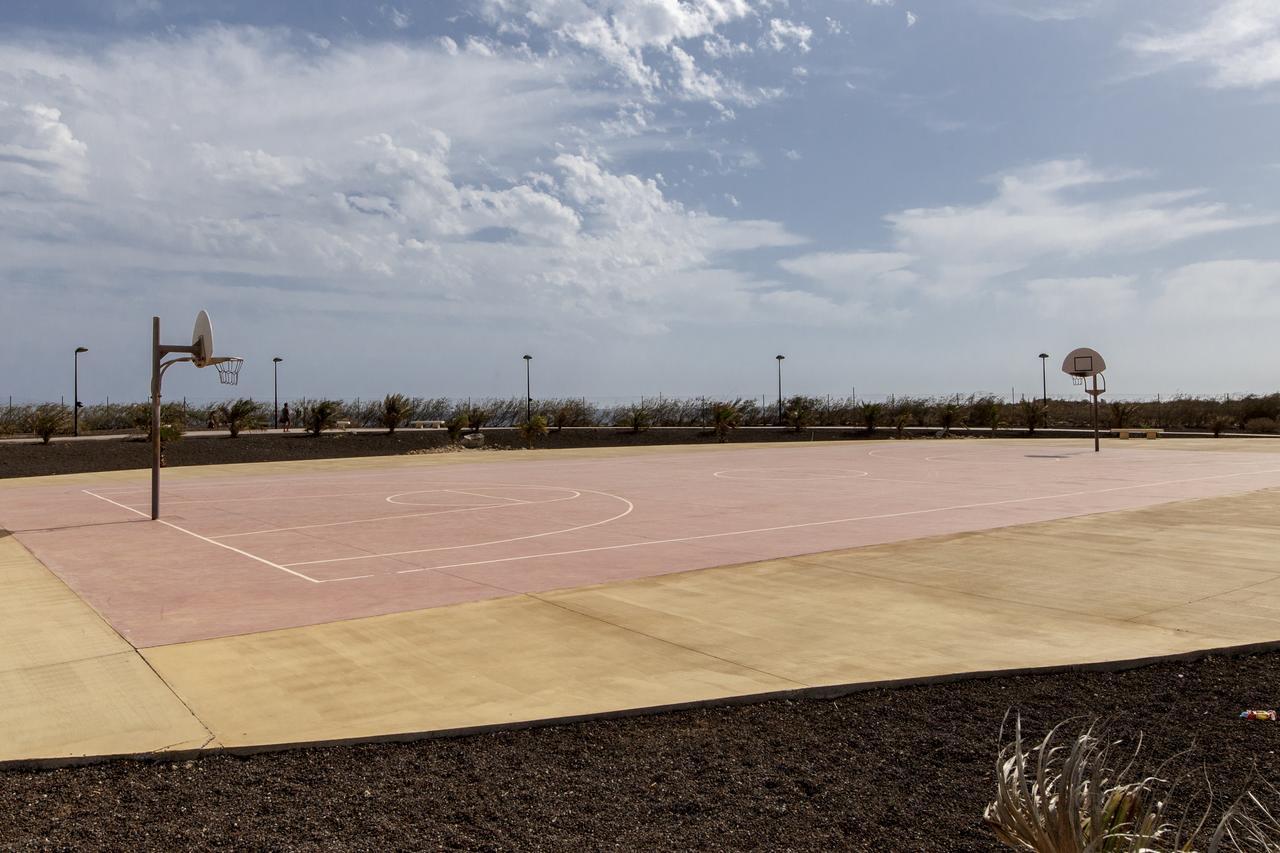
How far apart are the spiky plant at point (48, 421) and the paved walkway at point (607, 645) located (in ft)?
88.5

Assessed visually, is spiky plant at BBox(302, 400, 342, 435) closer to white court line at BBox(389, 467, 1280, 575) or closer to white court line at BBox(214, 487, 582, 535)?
white court line at BBox(214, 487, 582, 535)

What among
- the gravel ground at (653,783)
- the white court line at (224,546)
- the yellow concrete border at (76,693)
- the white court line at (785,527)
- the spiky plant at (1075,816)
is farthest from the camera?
the white court line at (785,527)

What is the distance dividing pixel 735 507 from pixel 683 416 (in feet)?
130

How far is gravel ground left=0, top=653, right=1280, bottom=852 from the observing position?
390cm

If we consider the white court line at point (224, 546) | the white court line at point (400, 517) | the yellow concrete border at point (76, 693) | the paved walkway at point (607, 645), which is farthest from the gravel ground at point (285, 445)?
the yellow concrete border at point (76, 693)

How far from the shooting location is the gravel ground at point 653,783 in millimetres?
3898

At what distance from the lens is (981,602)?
27.0 feet

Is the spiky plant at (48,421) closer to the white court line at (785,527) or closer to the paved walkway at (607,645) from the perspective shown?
the paved walkway at (607,645)

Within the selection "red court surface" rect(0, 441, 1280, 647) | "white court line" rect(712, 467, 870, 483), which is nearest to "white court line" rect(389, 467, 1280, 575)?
"red court surface" rect(0, 441, 1280, 647)

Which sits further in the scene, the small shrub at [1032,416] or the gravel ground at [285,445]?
the small shrub at [1032,416]

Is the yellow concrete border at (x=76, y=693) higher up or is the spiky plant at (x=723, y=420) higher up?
the spiky plant at (x=723, y=420)

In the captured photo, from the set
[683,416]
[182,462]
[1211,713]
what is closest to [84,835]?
[1211,713]

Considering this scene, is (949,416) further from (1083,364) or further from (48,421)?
(48,421)

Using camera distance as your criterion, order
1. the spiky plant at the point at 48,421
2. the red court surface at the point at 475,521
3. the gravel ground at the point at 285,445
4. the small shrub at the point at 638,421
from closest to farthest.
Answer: the red court surface at the point at 475,521
the gravel ground at the point at 285,445
the spiky plant at the point at 48,421
the small shrub at the point at 638,421
